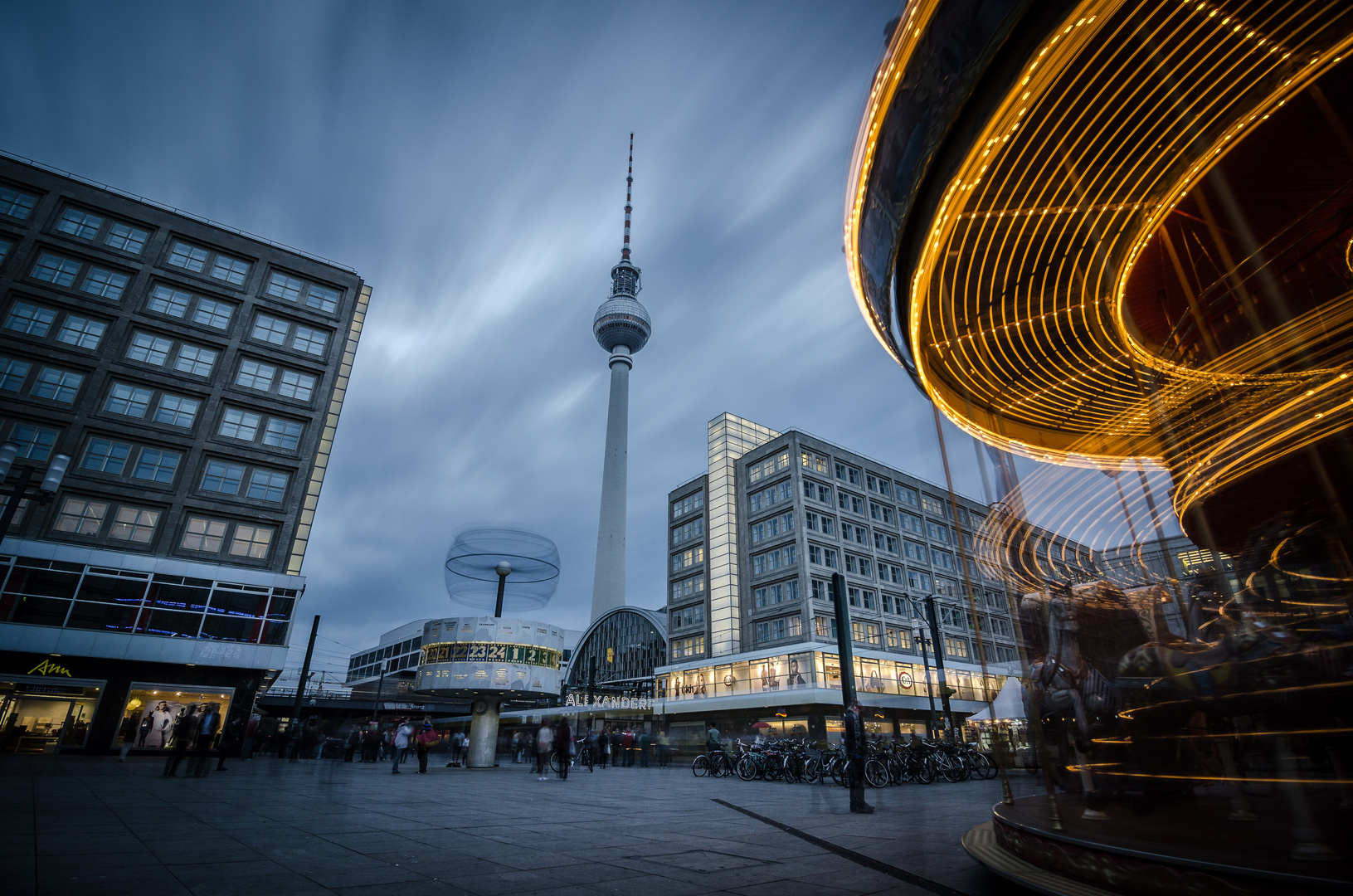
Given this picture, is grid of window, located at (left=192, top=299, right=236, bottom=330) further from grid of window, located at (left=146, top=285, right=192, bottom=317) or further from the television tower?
the television tower

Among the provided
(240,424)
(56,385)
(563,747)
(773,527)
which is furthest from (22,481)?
(773,527)

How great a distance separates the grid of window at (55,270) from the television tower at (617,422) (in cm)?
6563

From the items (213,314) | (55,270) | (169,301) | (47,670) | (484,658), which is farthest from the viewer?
(213,314)

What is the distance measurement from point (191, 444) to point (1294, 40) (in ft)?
129

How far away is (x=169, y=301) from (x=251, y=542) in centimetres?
1382

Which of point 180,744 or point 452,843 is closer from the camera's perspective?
point 452,843

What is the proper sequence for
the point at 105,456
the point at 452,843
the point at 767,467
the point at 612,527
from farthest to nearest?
the point at 612,527 < the point at 767,467 < the point at 105,456 < the point at 452,843

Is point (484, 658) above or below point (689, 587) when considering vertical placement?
below

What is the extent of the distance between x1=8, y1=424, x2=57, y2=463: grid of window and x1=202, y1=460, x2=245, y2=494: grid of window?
19.2 feet

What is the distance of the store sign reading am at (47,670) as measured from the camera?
26484 mm

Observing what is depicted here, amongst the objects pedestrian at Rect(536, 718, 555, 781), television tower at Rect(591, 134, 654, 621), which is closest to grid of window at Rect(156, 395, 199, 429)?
pedestrian at Rect(536, 718, 555, 781)

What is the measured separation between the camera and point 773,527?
53.9 m

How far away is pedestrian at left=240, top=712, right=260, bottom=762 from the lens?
30.5 meters

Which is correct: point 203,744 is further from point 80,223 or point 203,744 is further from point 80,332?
point 80,223
